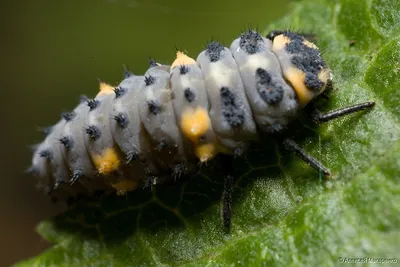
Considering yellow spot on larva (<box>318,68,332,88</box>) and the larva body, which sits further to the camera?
yellow spot on larva (<box>318,68,332,88</box>)

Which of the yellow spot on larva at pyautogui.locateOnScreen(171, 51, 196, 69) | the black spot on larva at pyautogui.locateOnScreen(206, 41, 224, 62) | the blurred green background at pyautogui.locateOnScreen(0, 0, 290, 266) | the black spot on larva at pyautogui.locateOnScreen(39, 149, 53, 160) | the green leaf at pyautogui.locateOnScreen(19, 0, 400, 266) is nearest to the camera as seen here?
the green leaf at pyautogui.locateOnScreen(19, 0, 400, 266)

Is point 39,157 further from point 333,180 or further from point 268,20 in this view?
point 268,20

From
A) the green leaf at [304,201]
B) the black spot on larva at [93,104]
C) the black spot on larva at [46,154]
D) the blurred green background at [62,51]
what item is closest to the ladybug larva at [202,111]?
the black spot on larva at [93,104]

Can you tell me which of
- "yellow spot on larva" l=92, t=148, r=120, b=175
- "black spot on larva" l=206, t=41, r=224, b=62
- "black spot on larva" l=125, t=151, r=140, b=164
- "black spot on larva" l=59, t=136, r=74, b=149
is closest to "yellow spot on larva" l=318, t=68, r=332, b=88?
"black spot on larva" l=206, t=41, r=224, b=62

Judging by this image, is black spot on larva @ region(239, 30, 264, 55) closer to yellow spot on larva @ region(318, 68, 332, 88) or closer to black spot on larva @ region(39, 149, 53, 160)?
yellow spot on larva @ region(318, 68, 332, 88)

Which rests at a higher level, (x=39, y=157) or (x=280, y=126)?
(x=39, y=157)

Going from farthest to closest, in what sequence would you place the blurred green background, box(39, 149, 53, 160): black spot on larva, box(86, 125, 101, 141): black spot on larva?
the blurred green background
box(39, 149, 53, 160): black spot on larva
box(86, 125, 101, 141): black spot on larva

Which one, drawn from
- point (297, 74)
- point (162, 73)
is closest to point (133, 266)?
point (162, 73)

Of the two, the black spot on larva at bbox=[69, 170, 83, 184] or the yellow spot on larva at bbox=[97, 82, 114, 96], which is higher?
the yellow spot on larva at bbox=[97, 82, 114, 96]
